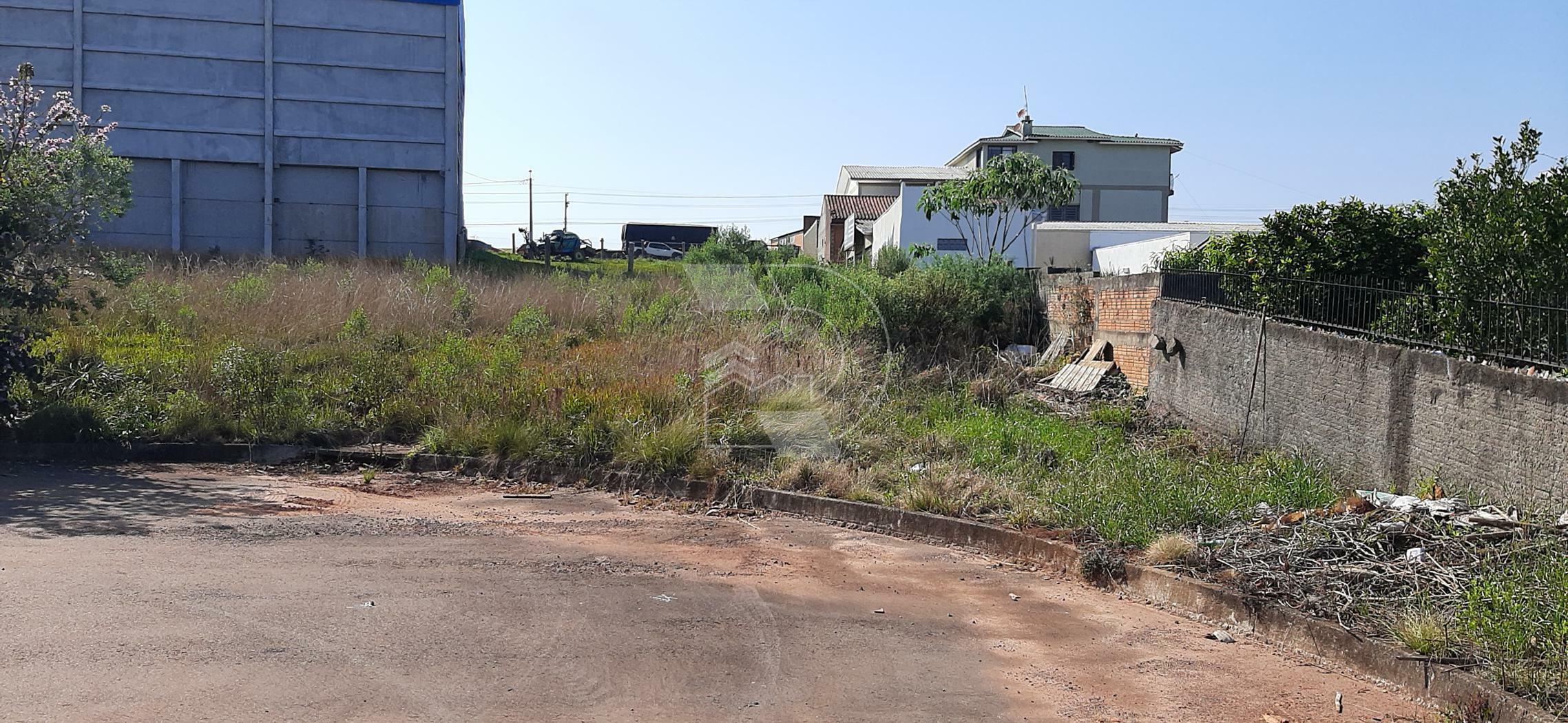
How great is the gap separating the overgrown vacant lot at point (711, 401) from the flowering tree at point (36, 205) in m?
0.46

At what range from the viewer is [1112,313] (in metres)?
16.4

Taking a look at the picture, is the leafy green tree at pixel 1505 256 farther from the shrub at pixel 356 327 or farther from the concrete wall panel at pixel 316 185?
the concrete wall panel at pixel 316 185

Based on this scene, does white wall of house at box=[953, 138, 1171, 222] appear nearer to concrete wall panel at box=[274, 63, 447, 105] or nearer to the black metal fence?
concrete wall panel at box=[274, 63, 447, 105]

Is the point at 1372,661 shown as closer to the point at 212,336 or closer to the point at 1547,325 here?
the point at 1547,325

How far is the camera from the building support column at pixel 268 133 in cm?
3403

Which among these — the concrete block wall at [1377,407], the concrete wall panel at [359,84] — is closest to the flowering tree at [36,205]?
the concrete block wall at [1377,407]

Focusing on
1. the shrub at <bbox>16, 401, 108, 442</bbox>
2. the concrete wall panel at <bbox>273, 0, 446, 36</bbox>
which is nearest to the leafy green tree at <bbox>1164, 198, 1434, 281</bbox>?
the shrub at <bbox>16, 401, 108, 442</bbox>

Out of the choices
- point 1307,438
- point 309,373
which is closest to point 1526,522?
point 1307,438

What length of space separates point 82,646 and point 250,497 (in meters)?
4.23

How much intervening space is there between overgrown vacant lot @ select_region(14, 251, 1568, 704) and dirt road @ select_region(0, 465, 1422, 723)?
2.93 feet

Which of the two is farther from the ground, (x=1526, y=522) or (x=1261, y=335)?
(x=1261, y=335)

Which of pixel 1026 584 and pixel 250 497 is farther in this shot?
pixel 250 497

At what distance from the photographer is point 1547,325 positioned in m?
7.89

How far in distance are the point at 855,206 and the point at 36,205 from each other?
39860 millimetres
